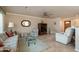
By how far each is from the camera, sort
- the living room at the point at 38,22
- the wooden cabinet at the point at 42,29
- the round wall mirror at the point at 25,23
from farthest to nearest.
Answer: the wooden cabinet at the point at 42,29 → the round wall mirror at the point at 25,23 → the living room at the point at 38,22

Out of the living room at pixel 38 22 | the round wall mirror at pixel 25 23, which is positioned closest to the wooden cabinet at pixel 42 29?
the living room at pixel 38 22

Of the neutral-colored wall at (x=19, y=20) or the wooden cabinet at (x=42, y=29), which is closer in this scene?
the neutral-colored wall at (x=19, y=20)

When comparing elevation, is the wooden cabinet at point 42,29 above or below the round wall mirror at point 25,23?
below

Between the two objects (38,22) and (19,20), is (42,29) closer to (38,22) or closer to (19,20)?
(38,22)

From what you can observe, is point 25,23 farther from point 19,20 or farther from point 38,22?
point 38,22

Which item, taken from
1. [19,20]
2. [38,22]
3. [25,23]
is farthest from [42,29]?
[19,20]

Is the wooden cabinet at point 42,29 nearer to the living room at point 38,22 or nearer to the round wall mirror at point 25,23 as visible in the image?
the living room at point 38,22

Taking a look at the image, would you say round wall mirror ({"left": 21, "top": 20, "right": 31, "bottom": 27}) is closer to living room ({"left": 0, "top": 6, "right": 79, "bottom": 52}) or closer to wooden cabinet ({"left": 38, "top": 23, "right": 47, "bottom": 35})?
living room ({"left": 0, "top": 6, "right": 79, "bottom": 52})

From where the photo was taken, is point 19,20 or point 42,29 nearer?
point 19,20

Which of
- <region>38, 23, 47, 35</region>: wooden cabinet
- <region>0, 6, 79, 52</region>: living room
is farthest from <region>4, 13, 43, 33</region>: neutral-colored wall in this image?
<region>38, 23, 47, 35</region>: wooden cabinet

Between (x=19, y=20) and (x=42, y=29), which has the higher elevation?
(x=19, y=20)

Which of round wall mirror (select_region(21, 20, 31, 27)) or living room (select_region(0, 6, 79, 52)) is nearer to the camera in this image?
living room (select_region(0, 6, 79, 52))
